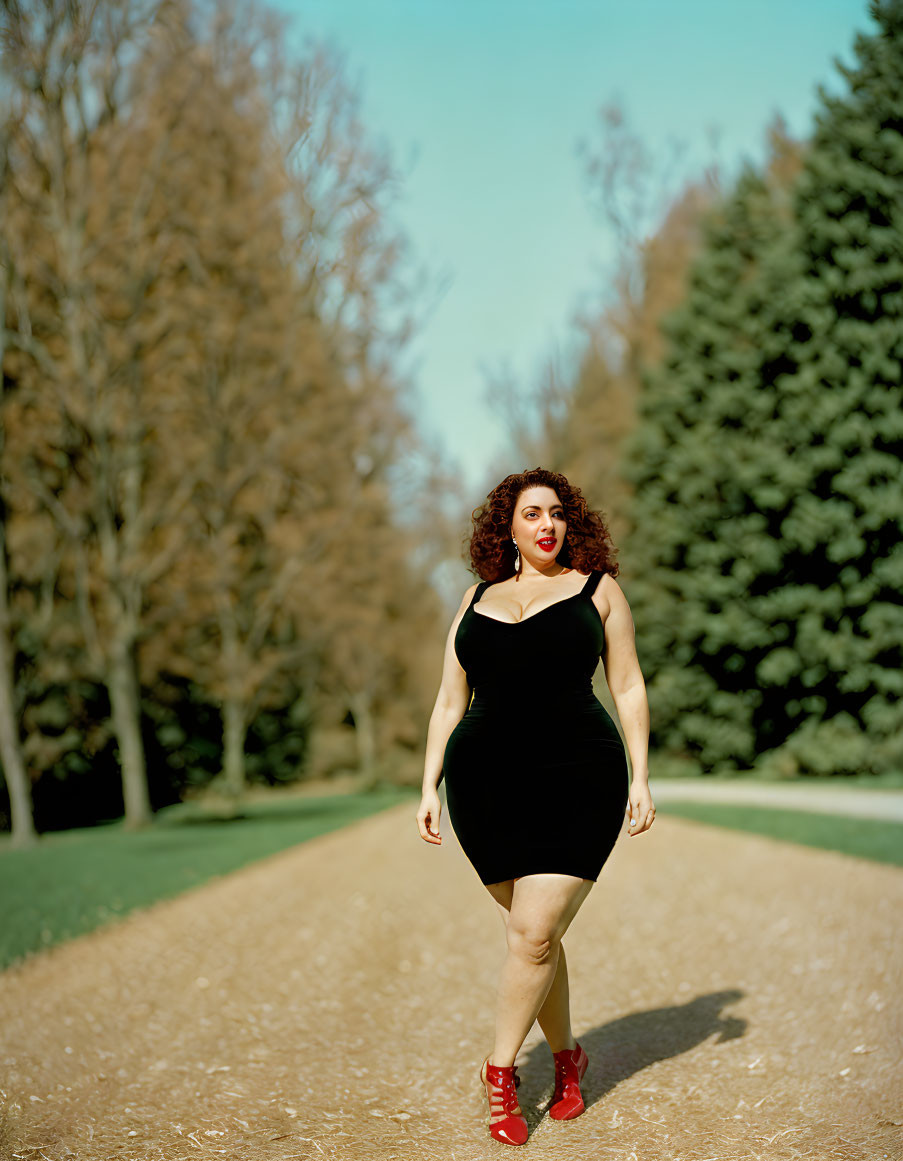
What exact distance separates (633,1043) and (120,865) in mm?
8857

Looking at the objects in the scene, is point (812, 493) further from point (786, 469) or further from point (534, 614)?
point (534, 614)

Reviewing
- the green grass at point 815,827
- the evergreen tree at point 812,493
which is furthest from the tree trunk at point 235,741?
the evergreen tree at point 812,493

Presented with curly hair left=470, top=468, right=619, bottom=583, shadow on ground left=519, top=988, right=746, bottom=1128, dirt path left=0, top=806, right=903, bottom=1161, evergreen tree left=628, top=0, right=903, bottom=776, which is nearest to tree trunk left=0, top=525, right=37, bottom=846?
dirt path left=0, top=806, right=903, bottom=1161

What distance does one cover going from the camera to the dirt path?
3693 mm

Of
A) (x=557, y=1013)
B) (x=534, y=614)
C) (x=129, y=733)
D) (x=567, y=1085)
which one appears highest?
(x=534, y=614)

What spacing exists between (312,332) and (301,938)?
58.8 feet

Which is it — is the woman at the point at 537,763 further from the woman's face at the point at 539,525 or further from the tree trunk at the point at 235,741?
the tree trunk at the point at 235,741

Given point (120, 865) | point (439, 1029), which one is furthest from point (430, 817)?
point (120, 865)

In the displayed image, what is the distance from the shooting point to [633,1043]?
190 inches

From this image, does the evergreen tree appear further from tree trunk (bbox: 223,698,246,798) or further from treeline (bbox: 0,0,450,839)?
tree trunk (bbox: 223,698,246,798)

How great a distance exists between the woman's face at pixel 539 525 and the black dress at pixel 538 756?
236 millimetres

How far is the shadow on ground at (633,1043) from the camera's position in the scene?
4242mm

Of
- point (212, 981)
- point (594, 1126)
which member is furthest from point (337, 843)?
point (594, 1126)

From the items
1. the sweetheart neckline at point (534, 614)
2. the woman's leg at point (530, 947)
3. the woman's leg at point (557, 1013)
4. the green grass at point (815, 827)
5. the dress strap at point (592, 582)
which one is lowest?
the green grass at point (815, 827)
